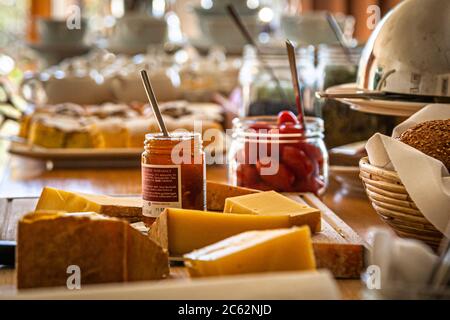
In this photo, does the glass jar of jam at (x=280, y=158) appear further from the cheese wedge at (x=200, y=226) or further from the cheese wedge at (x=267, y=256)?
the cheese wedge at (x=267, y=256)

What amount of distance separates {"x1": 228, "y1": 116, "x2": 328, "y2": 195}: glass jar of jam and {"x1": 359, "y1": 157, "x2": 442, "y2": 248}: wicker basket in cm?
26

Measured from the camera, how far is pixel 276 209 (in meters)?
0.93

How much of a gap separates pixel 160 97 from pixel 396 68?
1225 mm

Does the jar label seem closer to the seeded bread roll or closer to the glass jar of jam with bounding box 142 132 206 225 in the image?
the glass jar of jam with bounding box 142 132 206 225

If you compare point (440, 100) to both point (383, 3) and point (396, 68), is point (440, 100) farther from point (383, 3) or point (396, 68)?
point (383, 3)

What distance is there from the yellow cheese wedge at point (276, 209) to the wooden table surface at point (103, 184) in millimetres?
152

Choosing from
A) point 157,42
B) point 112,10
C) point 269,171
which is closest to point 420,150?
point 269,171

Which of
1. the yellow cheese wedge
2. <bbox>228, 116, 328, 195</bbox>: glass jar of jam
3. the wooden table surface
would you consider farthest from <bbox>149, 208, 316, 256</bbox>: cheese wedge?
<bbox>228, 116, 328, 195</bbox>: glass jar of jam

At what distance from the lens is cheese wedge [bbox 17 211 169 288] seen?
0.75 m

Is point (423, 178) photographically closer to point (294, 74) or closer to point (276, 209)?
point (276, 209)

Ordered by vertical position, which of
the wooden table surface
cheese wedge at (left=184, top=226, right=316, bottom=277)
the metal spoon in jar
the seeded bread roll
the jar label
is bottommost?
the wooden table surface

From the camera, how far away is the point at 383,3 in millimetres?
5141

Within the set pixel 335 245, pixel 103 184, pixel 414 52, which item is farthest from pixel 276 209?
pixel 103 184

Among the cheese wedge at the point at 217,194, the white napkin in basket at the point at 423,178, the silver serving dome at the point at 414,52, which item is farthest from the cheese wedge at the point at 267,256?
the silver serving dome at the point at 414,52
